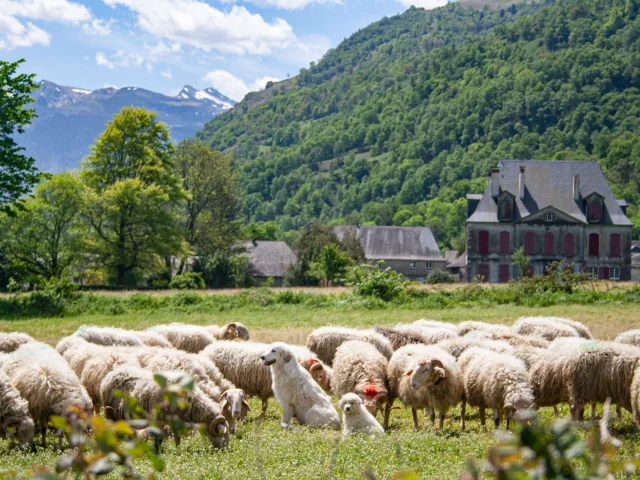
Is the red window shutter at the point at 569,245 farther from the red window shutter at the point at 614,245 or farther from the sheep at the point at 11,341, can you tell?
the sheep at the point at 11,341

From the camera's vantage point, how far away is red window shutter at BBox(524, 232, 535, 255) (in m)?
71.6

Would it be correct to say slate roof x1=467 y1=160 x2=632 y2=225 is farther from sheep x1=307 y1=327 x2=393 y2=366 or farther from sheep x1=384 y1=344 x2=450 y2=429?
sheep x1=384 y1=344 x2=450 y2=429

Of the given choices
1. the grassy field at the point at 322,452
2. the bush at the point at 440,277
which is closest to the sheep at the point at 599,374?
the grassy field at the point at 322,452

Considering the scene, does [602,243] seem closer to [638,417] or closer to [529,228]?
[529,228]

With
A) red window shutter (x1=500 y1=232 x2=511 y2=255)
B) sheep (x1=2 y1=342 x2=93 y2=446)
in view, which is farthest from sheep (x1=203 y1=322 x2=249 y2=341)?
red window shutter (x1=500 y1=232 x2=511 y2=255)

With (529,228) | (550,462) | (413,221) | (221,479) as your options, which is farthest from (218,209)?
(413,221)

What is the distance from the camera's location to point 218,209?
70.2 meters

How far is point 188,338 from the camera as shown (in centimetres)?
1905

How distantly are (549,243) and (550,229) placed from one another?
1357 mm

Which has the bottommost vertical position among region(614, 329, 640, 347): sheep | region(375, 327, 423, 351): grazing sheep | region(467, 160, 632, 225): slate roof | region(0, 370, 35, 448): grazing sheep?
region(0, 370, 35, 448): grazing sheep

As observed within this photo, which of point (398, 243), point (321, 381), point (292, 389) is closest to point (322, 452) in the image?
point (292, 389)

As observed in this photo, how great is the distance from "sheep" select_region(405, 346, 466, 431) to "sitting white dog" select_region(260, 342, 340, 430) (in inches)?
65.5

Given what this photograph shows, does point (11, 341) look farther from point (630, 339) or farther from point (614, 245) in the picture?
point (614, 245)

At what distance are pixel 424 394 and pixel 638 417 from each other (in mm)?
3477
